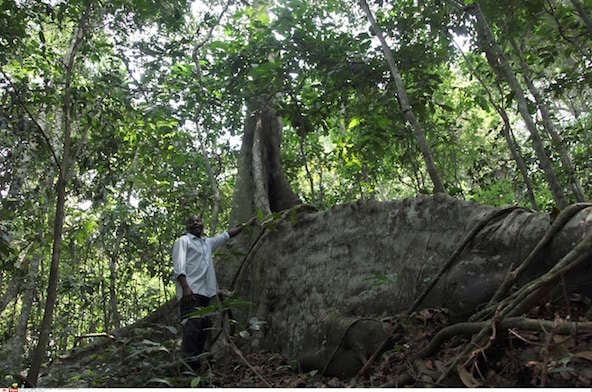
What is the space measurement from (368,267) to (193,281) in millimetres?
1777

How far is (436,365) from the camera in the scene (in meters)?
2.69

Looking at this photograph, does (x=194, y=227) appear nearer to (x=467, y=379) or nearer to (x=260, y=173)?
(x=260, y=173)

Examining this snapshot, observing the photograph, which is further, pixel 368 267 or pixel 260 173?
pixel 260 173

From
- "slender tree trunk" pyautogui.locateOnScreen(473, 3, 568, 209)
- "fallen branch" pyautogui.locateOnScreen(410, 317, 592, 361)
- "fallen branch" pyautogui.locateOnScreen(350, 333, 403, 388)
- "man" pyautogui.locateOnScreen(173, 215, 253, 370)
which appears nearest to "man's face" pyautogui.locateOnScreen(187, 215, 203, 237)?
"man" pyautogui.locateOnScreen(173, 215, 253, 370)

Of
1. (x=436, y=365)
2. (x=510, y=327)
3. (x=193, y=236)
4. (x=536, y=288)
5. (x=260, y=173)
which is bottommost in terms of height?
(x=436, y=365)

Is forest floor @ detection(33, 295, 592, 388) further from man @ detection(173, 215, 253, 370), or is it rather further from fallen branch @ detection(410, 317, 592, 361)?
man @ detection(173, 215, 253, 370)

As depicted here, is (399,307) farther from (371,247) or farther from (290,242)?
(290,242)

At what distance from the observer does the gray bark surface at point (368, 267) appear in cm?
313

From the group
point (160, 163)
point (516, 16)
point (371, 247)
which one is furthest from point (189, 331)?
point (160, 163)

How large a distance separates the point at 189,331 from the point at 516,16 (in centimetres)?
551

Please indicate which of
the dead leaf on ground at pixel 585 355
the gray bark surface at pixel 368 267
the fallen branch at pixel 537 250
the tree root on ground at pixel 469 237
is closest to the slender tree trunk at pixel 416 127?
the gray bark surface at pixel 368 267

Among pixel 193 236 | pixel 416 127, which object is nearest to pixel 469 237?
pixel 416 127

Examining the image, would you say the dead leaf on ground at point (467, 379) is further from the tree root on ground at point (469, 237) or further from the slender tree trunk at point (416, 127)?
the slender tree trunk at point (416, 127)

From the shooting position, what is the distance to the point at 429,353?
2857 mm
